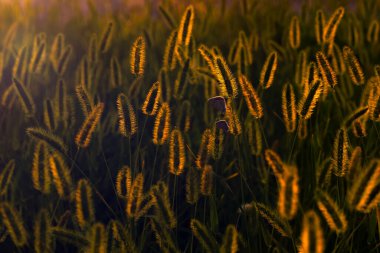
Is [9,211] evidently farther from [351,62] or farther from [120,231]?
[351,62]

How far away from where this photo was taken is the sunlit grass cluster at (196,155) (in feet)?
2.68

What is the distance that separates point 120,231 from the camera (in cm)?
81

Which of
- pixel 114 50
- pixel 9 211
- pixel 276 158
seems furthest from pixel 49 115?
pixel 114 50

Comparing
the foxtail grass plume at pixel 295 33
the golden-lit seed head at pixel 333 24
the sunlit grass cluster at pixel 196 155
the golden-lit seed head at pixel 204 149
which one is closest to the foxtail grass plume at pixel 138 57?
the sunlit grass cluster at pixel 196 155

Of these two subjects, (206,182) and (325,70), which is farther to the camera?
(325,70)

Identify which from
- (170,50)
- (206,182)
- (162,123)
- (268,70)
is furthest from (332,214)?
(170,50)

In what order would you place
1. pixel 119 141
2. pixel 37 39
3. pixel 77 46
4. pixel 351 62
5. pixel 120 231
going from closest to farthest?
pixel 120 231, pixel 351 62, pixel 37 39, pixel 119 141, pixel 77 46

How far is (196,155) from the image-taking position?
1332 mm

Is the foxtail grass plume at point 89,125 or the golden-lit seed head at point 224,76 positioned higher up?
the golden-lit seed head at point 224,76

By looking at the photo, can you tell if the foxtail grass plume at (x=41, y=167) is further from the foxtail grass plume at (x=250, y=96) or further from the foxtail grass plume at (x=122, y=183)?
the foxtail grass plume at (x=250, y=96)

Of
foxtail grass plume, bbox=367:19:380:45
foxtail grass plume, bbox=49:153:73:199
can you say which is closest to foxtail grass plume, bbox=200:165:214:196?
foxtail grass plume, bbox=49:153:73:199

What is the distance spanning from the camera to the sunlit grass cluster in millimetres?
818

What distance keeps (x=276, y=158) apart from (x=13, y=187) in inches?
26.2

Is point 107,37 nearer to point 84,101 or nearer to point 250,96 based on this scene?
point 84,101
